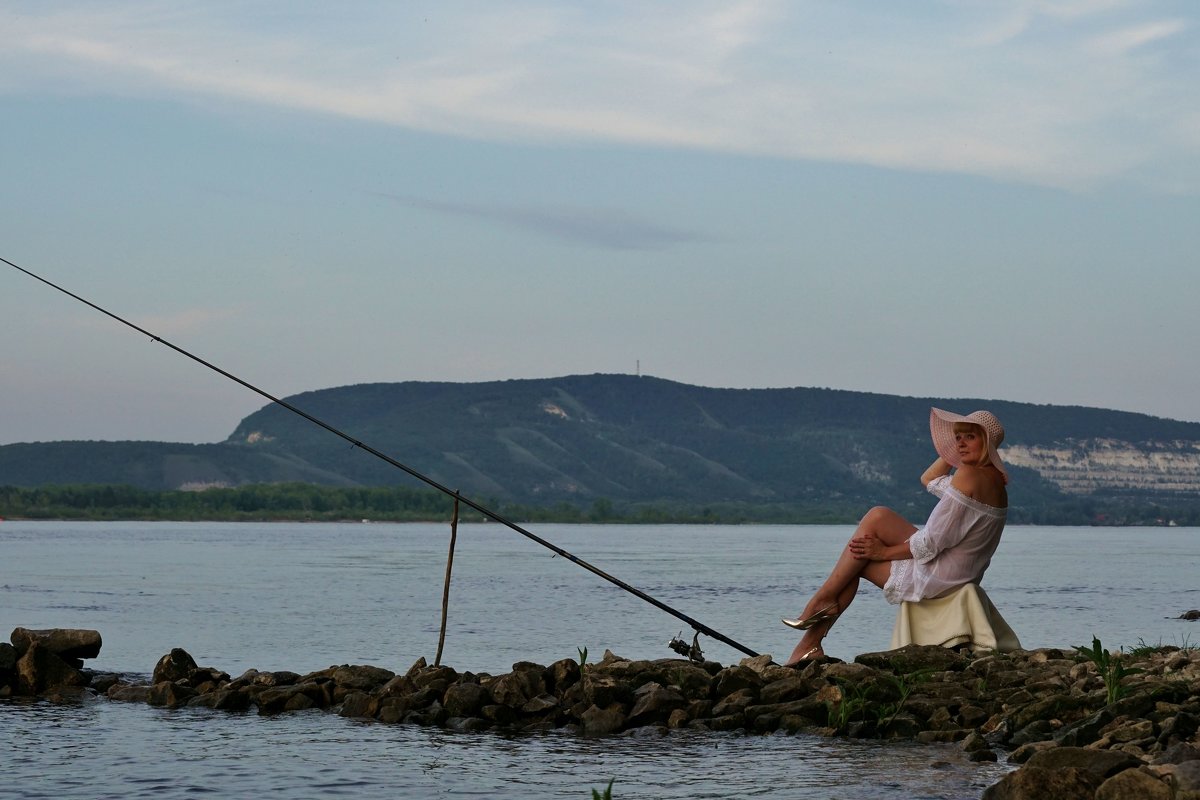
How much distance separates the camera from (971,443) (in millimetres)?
10039

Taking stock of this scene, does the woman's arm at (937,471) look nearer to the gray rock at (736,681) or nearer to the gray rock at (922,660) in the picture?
the gray rock at (922,660)

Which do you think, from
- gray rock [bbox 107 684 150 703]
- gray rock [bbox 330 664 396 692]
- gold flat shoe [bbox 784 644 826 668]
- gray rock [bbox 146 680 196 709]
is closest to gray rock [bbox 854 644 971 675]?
gold flat shoe [bbox 784 644 826 668]

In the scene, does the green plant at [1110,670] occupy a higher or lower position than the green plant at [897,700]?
higher

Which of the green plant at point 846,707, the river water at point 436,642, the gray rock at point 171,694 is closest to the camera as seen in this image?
the river water at point 436,642

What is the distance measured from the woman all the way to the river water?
1.06 meters

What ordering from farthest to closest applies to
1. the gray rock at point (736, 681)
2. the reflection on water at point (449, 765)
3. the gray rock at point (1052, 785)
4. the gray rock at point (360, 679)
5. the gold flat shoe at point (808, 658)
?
the gray rock at point (360, 679), the gold flat shoe at point (808, 658), the gray rock at point (736, 681), the reflection on water at point (449, 765), the gray rock at point (1052, 785)

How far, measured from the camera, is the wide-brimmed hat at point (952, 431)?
33.1ft

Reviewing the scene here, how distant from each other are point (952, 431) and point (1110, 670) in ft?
5.75

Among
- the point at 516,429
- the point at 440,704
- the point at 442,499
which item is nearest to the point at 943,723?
the point at 440,704

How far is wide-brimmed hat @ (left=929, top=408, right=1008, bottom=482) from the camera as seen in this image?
10.1 metres

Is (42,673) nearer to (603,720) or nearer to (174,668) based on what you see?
(174,668)

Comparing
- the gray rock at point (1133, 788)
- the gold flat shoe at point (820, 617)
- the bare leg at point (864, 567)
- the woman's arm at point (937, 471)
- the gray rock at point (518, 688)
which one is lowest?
the gray rock at point (518, 688)

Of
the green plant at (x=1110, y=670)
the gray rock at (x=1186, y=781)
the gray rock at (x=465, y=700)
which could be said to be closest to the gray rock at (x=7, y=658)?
the gray rock at (x=465, y=700)

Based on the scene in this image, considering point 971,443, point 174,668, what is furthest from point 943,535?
point 174,668
